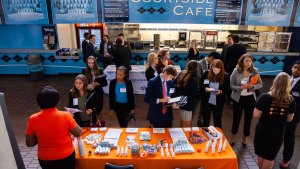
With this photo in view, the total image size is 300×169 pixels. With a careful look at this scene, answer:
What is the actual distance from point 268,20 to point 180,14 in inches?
101

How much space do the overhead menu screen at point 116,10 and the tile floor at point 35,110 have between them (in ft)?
7.49

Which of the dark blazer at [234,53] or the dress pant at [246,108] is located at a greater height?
the dark blazer at [234,53]

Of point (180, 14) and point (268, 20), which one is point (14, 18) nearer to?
point (180, 14)

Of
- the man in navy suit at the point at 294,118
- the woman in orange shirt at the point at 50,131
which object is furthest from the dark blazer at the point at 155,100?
the man in navy suit at the point at 294,118

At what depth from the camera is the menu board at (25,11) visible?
23.8ft

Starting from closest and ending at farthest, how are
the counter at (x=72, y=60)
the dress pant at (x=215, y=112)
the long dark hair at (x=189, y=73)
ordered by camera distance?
the long dark hair at (x=189, y=73), the dress pant at (x=215, y=112), the counter at (x=72, y=60)

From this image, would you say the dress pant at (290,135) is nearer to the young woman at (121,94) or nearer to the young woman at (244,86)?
the young woman at (244,86)

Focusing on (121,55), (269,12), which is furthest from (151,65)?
(269,12)

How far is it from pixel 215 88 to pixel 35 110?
4.20 metres

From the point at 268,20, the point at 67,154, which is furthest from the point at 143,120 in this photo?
the point at 268,20

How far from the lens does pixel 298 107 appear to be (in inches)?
138

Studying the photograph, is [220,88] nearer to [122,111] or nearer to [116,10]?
[122,111]

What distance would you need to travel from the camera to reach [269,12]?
23.5ft

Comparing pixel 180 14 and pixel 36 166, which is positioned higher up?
pixel 180 14
